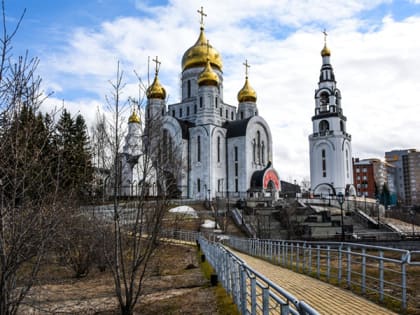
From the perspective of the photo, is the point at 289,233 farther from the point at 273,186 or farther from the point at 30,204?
the point at 30,204

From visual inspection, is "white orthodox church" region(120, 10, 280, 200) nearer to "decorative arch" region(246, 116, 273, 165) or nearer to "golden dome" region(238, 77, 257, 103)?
"decorative arch" region(246, 116, 273, 165)

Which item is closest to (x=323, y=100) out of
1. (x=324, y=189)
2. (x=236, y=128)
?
(x=324, y=189)

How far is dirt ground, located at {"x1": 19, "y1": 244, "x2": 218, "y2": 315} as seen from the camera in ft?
30.6

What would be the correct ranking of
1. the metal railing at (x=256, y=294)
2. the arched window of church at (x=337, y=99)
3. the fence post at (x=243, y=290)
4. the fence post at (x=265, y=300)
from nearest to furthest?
the metal railing at (x=256, y=294)
the fence post at (x=265, y=300)
the fence post at (x=243, y=290)
the arched window of church at (x=337, y=99)

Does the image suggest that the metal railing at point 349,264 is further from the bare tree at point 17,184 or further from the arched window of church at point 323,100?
the arched window of church at point 323,100

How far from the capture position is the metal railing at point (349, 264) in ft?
24.9

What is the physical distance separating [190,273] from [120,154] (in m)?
6.81

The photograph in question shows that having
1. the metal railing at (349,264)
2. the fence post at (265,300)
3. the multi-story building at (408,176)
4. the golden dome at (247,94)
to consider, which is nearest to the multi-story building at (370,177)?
the multi-story building at (408,176)

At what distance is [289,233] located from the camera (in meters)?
33.1

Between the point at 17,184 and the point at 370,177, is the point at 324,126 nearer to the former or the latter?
the point at 370,177

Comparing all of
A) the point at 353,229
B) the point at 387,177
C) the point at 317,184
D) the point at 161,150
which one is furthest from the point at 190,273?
the point at 387,177

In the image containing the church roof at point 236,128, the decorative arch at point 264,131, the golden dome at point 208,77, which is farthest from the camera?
the decorative arch at point 264,131

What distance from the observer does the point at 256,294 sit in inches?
242

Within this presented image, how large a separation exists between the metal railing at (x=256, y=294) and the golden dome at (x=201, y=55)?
46029mm
